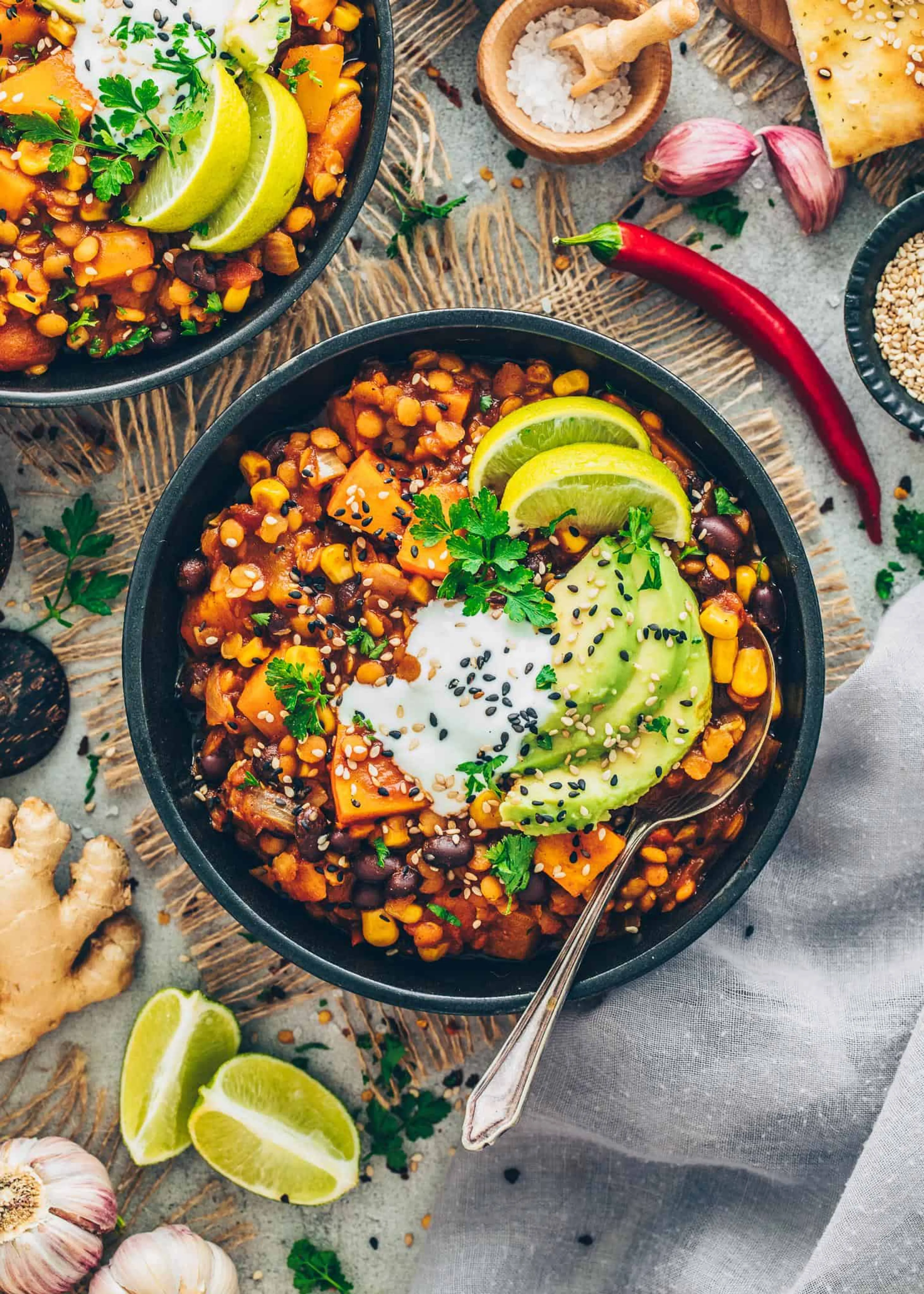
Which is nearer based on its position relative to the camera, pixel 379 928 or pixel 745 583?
pixel 745 583

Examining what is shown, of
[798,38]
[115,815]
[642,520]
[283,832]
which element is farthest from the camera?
[115,815]

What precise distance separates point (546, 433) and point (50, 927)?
233cm

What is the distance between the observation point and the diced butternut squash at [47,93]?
3.20 meters

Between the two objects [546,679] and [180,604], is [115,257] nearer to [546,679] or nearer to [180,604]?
[180,604]

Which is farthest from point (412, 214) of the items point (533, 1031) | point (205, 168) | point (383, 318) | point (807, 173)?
point (533, 1031)

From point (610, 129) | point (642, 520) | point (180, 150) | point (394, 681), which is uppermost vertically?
point (180, 150)

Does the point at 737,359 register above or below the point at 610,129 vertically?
below

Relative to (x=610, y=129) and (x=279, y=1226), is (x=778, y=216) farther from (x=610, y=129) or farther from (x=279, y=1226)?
(x=279, y=1226)

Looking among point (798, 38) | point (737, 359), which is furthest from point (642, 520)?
point (798, 38)

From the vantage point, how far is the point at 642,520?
3031 mm

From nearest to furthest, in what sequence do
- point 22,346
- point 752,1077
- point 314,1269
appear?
point 22,346 → point 752,1077 → point 314,1269

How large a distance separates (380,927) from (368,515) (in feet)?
3.94

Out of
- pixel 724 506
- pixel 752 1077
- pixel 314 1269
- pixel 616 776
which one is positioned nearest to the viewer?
pixel 616 776

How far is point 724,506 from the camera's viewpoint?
330cm
